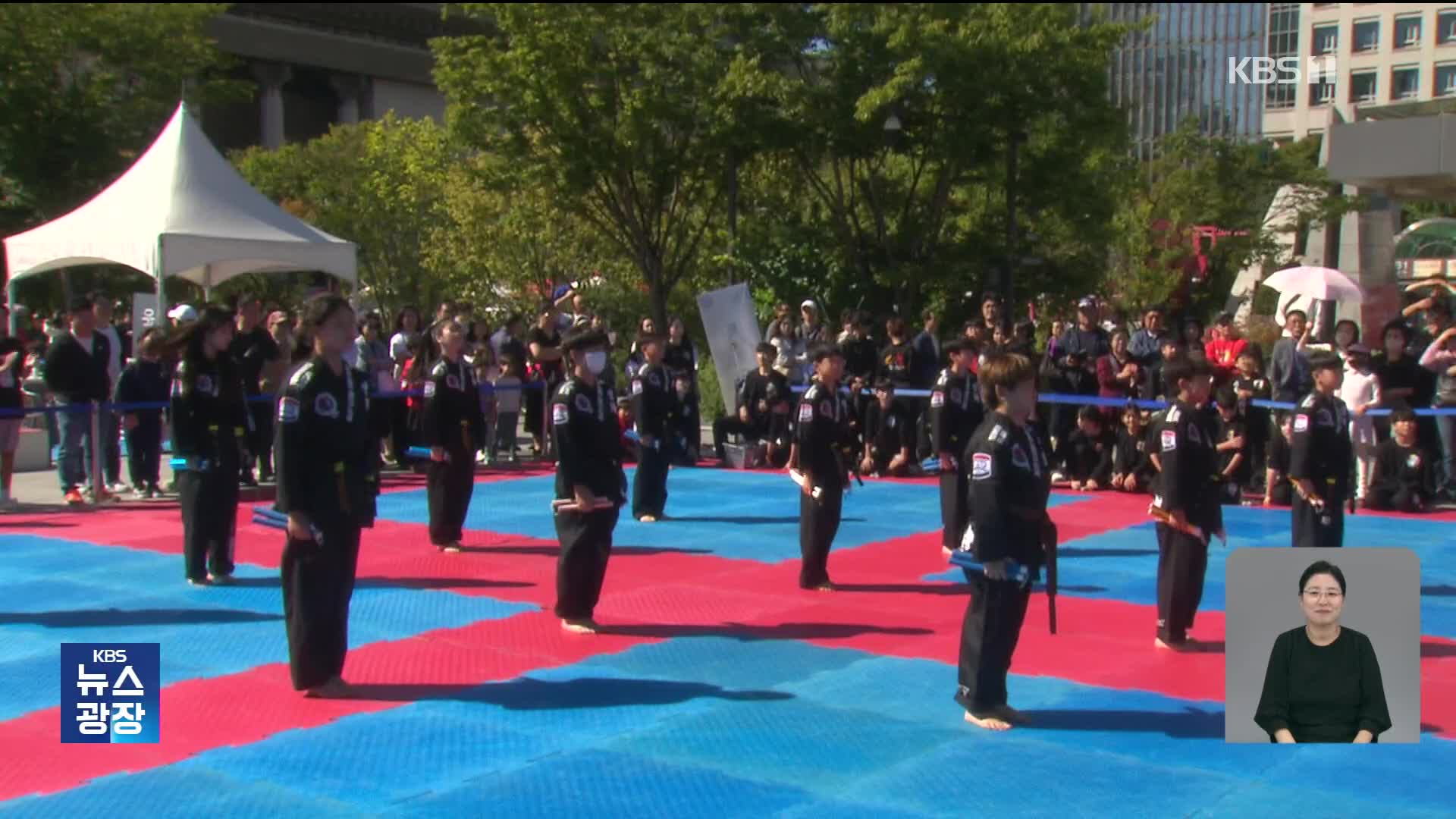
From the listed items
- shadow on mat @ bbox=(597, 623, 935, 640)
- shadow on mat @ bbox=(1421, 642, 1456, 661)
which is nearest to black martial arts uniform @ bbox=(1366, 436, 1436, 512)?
shadow on mat @ bbox=(1421, 642, 1456, 661)

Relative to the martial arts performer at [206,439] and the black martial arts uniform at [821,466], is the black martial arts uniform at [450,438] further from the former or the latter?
the black martial arts uniform at [821,466]

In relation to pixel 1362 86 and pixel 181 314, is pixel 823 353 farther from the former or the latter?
pixel 1362 86

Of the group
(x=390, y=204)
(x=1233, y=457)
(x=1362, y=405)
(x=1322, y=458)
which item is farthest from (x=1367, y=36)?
(x=1322, y=458)

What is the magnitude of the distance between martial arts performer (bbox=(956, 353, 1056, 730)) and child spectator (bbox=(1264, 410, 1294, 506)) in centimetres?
839

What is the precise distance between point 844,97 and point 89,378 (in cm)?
1123

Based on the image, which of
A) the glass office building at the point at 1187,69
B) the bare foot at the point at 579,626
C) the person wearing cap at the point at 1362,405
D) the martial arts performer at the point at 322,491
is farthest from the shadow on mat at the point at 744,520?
the glass office building at the point at 1187,69

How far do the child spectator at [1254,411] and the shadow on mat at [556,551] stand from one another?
6363mm

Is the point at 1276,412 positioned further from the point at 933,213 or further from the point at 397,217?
the point at 397,217

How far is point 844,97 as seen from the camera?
2041cm

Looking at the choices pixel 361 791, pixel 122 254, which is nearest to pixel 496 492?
pixel 122 254

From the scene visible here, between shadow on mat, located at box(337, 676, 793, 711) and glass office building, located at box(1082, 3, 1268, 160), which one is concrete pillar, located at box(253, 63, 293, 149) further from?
shadow on mat, located at box(337, 676, 793, 711)

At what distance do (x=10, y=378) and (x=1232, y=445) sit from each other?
37.8ft

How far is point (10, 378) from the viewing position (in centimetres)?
1314

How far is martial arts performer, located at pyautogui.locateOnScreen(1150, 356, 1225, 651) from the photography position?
8.05 metres
